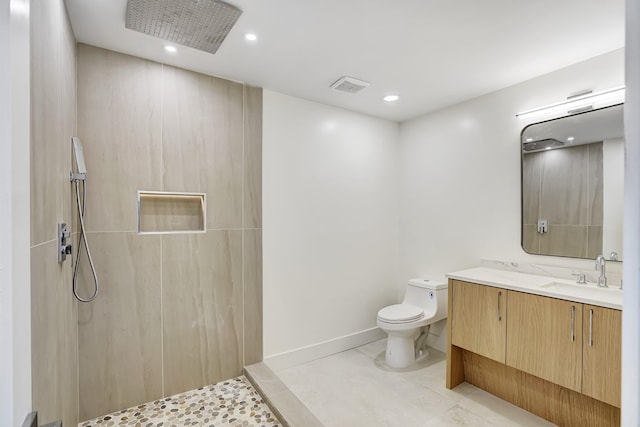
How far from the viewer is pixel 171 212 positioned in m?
2.36

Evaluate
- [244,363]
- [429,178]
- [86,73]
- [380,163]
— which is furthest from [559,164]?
[86,73]

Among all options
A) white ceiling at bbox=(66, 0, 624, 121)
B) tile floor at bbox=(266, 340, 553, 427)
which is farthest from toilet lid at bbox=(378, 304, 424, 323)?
white ceiling at bbox=(66, 0, 624, 121)

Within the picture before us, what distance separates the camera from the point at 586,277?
7.12 feet

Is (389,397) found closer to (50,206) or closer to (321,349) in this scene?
(321,349)

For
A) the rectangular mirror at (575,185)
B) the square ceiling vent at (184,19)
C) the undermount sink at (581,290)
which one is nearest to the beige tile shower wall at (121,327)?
the square ceiling vent at (184,19)

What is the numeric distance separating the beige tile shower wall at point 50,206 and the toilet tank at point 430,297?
8.66 feet

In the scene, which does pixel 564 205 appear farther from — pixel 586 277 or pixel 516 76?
pixel 516 76

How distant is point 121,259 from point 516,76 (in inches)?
127

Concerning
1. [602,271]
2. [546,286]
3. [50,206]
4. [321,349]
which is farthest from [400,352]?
[50,206]

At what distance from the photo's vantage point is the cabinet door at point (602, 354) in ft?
5.43

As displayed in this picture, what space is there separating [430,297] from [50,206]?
2874 mm

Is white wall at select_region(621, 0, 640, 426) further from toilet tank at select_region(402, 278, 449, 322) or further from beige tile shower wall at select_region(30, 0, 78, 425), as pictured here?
toilet tank at select_region(402, 278, 449, 322)
